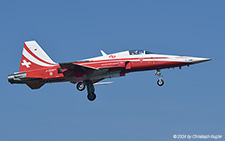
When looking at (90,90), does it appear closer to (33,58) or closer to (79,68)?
(79,68)

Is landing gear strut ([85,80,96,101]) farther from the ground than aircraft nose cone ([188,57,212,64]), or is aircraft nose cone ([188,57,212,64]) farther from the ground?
aircraft nose cone ([188,57,212,64])

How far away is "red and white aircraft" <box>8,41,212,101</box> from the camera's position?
36.9 meters

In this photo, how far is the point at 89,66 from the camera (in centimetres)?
3744

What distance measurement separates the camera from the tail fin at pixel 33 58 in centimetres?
3869

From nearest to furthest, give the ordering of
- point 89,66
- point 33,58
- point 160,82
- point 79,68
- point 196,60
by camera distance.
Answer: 1. point 196,60
2. point 160,82
3. point 79,68
4. point 89,66
5. point 33,58

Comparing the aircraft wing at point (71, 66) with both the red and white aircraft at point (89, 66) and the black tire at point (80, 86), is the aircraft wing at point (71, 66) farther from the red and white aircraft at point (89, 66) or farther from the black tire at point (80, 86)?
the black tire at point (80, 86)

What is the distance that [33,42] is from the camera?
129 feet

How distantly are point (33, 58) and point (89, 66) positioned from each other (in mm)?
5167

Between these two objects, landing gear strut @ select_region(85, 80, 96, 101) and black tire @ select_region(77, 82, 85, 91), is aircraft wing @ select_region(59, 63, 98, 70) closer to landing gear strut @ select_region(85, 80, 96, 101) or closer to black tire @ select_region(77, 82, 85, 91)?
black tire @ select_region(77, 82, 85, 91)

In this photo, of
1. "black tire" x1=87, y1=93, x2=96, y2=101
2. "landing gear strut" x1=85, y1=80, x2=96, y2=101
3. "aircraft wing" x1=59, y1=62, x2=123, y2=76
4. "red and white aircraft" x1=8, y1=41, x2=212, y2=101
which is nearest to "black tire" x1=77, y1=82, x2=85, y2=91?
"red and white aircraft" x1=8, y1=41, x2=212, y2=101

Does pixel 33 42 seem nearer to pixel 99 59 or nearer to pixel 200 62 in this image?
pixel 99 59

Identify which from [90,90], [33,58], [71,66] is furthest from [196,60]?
[33,58]

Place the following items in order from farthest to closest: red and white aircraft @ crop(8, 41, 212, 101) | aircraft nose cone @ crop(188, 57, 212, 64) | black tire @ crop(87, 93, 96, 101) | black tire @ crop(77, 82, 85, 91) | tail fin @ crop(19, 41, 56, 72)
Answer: black tire @ crop(87, 93, 96, 101)
tail fin @ crop(19, 41, 56, 72)
black tire @ crop(77, 82, 85, 91)
red and white aircraft @ crop(8, 41, 212, 101)
aircraft nose cone @ crop(188, 57, 212, 64)

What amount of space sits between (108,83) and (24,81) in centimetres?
750
